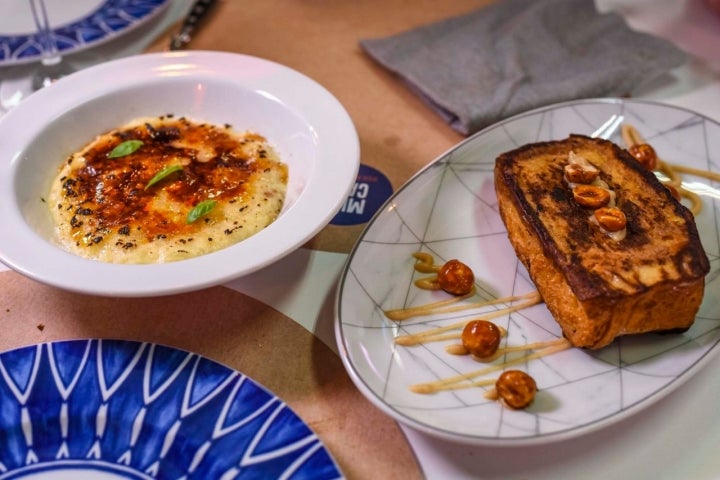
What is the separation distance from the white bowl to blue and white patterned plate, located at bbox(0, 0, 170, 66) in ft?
1.72

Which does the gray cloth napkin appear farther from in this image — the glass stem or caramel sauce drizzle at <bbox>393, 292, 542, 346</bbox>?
the glass stem

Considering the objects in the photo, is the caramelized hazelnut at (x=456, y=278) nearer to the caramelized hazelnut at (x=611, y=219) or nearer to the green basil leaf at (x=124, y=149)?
the caramelized hazelnut at (x=611, y=219)

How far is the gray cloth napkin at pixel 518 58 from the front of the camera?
2.09 meters

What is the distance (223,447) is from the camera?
1206 millimetres

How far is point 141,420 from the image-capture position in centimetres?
126

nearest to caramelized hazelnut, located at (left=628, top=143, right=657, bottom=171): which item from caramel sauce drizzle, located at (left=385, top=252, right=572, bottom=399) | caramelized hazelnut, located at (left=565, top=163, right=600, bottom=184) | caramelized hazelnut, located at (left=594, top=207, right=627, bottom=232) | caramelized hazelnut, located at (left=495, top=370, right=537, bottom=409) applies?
caramelized hazelnut, located at (left=565, top=163, right=600, bottom=184)

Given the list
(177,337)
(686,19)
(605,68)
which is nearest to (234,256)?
(177,337)

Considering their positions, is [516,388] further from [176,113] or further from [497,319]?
[176,113]

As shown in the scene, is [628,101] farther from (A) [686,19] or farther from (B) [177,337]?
(B) [177,337]

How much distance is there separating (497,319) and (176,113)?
1.04 metres

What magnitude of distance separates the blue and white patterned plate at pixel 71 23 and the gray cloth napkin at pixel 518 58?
2.64 ft

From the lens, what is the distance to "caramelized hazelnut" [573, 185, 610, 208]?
145 centimetres

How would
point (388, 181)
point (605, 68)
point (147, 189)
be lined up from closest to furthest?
1. point (147, 189)
2. point (388, 181)
3. point (605, 68)

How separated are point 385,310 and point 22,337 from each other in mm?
772
